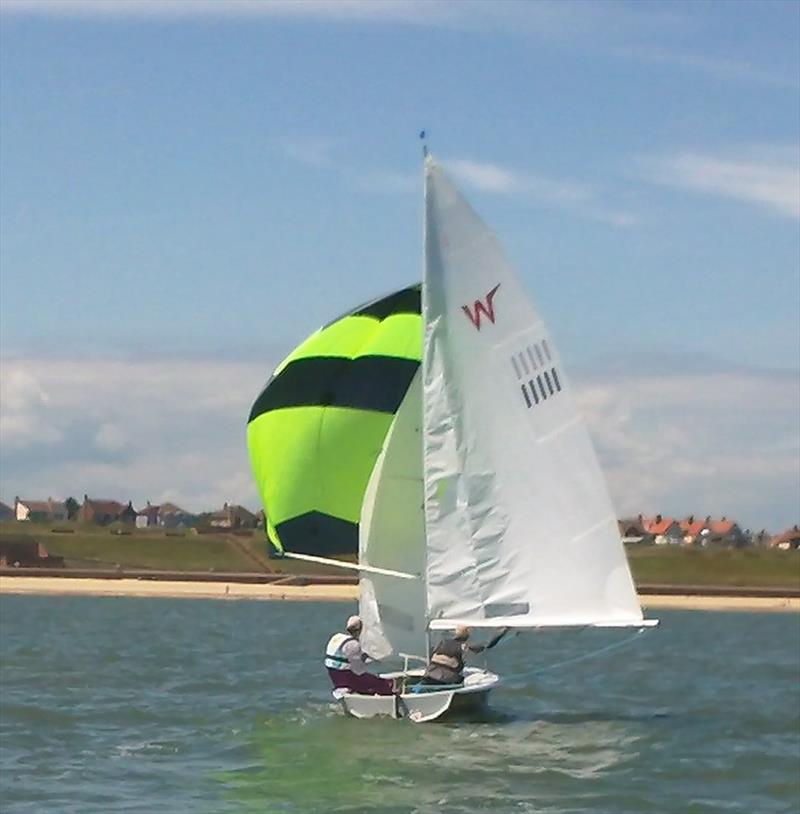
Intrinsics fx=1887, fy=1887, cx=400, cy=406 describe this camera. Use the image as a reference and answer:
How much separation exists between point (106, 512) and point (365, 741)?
14834 centimetres

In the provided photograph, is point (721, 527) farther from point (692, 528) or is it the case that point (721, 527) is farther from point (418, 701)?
point (418, 701)

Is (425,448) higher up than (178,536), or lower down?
lower down

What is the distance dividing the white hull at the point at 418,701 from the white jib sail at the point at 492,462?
1445mm

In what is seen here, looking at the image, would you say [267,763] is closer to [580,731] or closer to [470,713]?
[470,713]

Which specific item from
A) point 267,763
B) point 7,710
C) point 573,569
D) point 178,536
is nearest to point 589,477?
point 573,569

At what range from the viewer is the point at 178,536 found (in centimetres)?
12512

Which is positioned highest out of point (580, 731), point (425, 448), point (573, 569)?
point (425, 448)

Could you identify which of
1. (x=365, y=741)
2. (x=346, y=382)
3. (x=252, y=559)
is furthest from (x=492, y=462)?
(x=252, y=559)

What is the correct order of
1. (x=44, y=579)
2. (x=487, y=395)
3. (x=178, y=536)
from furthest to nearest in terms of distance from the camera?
(x=178, y=536) < (x=44, y=579) < (x=487, y=395)

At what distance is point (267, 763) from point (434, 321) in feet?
20.7

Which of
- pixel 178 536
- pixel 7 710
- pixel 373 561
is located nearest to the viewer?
pixel 373 561

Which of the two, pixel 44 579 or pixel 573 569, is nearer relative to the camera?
pixel 573 569

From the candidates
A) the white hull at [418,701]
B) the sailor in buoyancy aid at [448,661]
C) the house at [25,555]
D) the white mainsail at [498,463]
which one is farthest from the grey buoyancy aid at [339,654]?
the house at [25,555]

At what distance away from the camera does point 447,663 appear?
86.6 ft
